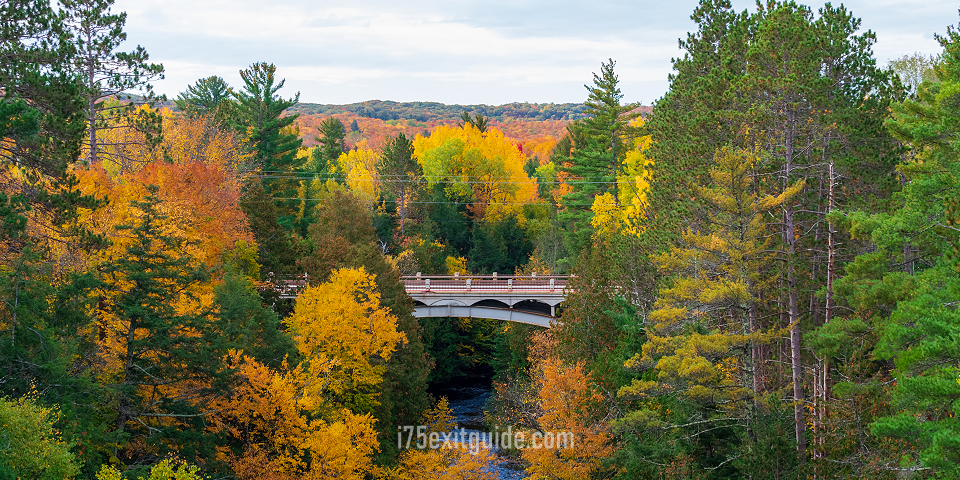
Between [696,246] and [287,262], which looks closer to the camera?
[696,246]

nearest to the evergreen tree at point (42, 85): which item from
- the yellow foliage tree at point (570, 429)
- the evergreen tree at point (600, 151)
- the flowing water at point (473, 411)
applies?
the yellow foliage tree at point (570, 429)

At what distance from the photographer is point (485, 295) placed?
155 feet

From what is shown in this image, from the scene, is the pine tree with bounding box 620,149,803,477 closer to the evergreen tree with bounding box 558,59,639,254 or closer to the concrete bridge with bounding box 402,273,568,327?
the concrete bridge with bounding box 402,273,568,327

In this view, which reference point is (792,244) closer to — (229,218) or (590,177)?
(229,218)

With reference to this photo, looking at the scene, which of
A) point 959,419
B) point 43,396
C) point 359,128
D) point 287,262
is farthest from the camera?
point 359,128

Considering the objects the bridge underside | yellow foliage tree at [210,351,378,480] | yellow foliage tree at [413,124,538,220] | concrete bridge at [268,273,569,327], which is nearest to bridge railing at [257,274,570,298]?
concrete bridge at [268,273,569,327]

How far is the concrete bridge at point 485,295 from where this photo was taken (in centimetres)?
4647

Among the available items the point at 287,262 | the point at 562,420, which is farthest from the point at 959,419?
the point at 287,262

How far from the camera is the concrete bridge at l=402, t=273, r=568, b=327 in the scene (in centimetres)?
4647

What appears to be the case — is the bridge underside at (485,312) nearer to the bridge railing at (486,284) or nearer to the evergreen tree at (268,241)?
the bridge railing at (486,284)

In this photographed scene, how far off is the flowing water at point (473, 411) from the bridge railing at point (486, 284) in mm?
7753

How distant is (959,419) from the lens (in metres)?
13.5

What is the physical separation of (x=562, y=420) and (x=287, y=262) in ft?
53.4

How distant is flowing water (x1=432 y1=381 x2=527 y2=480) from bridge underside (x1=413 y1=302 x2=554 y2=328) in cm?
620
